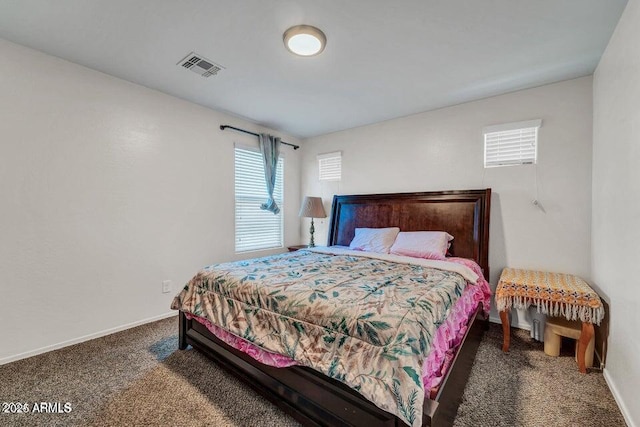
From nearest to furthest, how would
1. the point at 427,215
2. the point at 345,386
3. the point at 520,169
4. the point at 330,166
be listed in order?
the point at 345,386 → the point at 520,169 → the point at 427,215 → the point at 330,166

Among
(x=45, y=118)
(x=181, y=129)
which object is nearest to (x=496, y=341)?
(x=181, y=129)

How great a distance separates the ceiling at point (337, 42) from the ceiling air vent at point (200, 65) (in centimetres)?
7

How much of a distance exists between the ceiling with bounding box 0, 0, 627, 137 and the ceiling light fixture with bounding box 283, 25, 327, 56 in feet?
0.16

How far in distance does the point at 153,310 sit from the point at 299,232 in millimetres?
2385

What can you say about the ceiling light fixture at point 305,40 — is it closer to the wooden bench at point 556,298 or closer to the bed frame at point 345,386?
the bed frame at point 345,386

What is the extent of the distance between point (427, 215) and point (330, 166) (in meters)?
1.75

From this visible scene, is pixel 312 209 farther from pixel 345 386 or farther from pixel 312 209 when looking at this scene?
pixel 345 386

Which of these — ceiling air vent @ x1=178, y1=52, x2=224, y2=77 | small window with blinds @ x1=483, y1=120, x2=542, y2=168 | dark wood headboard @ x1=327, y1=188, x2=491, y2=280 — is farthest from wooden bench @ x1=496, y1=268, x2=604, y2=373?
ceiling air vent @ x1=178, y1=52, x2=224, y2=77

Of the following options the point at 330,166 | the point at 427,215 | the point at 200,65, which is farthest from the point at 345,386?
the point at 330,166

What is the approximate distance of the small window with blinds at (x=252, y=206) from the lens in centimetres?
370

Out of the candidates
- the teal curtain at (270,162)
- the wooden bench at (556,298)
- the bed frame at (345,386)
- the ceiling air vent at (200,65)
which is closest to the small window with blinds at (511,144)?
the bed frame at (345,386)

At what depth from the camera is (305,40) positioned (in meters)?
1.94

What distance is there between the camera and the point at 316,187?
4.43 metres

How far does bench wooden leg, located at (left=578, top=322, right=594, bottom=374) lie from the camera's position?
195 centimetres
